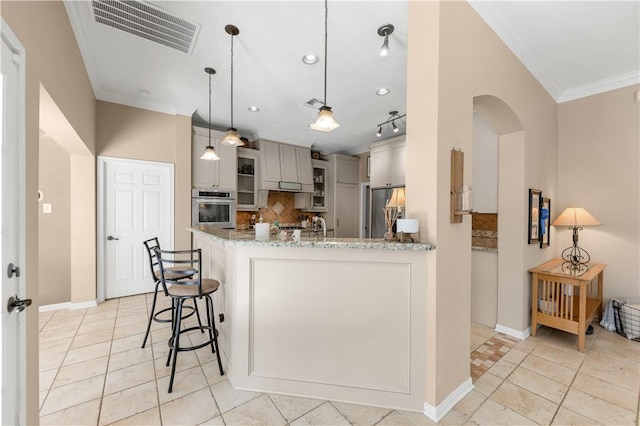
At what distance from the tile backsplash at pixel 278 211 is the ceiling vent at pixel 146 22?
347 centimetres

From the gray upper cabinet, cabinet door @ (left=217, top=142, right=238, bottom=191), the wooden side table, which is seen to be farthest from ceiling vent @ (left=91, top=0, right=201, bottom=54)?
the wooden side table

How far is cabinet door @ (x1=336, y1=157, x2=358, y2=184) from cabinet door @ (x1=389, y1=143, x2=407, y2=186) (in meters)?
1.43

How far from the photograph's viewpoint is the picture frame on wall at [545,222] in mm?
3086

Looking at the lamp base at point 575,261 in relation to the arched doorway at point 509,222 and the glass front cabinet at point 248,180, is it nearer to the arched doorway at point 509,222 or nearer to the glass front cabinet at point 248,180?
the arched doorway at point 509,222

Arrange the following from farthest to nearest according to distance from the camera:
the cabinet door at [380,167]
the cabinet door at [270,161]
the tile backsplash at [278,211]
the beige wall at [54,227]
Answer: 1. the tile backsplash at [278,211]
2. the cabinet door at [270,161]
3. the cabinet door at [380,167]
4. the beige wall at [54,227]

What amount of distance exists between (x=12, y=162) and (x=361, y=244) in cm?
182

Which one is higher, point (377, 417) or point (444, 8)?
point (444, 8)

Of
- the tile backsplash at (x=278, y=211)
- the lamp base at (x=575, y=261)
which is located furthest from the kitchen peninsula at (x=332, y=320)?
the tile backsplash at (x=278, y=211)

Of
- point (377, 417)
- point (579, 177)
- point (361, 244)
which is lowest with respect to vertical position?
point (377, 417)

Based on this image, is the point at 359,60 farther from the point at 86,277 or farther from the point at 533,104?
the point at 86,277

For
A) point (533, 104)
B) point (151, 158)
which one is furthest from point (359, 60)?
point (151, 158)

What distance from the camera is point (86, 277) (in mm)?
3574

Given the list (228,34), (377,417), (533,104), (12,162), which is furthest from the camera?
(533,104)

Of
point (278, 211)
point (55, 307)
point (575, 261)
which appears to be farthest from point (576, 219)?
point (55, 307)
